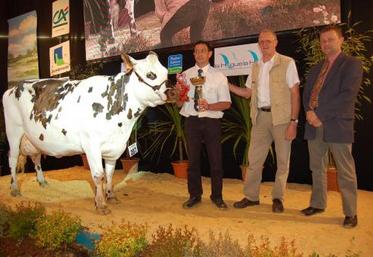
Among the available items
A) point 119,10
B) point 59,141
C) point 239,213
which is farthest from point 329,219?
point 119,10

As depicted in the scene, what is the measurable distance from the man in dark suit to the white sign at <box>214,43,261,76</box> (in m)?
1.64

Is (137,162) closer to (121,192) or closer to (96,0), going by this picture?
(121,192)

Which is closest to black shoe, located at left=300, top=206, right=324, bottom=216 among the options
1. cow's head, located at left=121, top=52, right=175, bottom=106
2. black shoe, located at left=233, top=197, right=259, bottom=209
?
black shoe, located at left=233, top=197, right=259, bottom=209

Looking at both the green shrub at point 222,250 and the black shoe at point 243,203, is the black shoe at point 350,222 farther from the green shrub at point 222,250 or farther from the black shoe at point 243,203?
the green shrub at point 222,250

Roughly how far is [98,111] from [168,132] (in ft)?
7.56

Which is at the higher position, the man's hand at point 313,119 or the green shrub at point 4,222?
the man's hand at point 313,119

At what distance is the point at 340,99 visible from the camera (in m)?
2.86

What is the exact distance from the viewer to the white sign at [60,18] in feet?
24.0

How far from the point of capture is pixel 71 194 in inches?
170

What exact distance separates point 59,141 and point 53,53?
4715 millimetres

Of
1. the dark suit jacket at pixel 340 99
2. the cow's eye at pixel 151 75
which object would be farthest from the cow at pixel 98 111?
the dark suit jacket at pixel 340 99

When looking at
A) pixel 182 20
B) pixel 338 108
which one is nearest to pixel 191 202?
pixel 338 108

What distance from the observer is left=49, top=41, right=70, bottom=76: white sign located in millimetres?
7379

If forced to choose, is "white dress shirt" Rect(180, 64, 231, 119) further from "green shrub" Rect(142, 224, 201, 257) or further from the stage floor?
"green shrub" Rect(142, 224, 201, 257)
